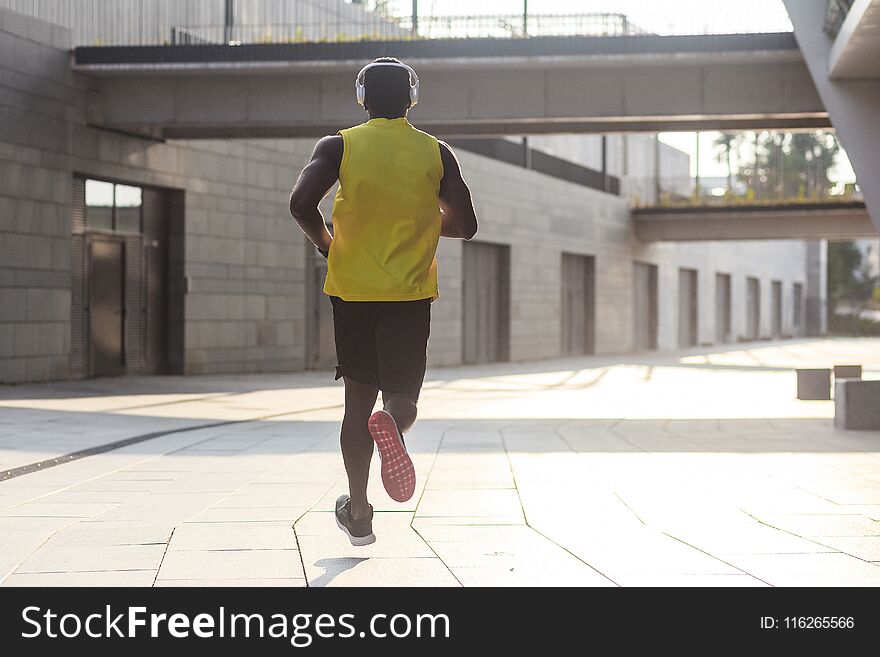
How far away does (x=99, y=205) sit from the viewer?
18.8m

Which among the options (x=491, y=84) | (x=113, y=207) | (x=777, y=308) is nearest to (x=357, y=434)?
(x=491, y=84)

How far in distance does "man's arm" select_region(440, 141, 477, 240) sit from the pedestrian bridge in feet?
42.7

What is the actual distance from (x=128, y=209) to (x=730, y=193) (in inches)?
859

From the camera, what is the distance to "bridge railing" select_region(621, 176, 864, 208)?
3453 centimetres

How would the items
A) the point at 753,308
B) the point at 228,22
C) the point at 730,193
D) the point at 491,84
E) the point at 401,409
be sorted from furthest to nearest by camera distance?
the point at 753,308 → the point at 730,193 → the point at 228,22 → the point at 491,84 → the point at 401,409

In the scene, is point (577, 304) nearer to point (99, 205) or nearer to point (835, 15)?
point (99, 205)

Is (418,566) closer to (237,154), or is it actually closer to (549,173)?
(237,154)

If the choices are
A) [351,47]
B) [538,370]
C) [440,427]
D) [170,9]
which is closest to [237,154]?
[170,9]

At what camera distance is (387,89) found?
4336 mm

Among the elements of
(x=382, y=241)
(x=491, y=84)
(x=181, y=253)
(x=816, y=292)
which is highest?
(x=491, y=84)

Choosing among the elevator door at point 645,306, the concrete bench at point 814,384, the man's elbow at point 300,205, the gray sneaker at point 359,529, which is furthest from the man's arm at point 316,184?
the elevator door at point 645,306

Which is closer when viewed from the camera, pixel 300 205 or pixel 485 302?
pixel 300 205

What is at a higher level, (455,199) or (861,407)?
(455,199)

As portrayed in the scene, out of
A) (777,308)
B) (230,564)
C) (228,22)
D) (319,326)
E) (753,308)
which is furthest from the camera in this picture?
(777,308)
